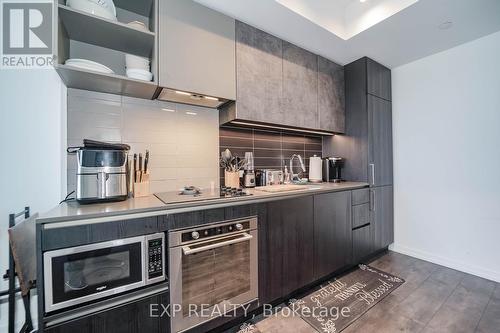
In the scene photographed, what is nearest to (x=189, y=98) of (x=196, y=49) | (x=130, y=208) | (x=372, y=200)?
(x=196, y=49)

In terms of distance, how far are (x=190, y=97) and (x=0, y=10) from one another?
1262 millimetres

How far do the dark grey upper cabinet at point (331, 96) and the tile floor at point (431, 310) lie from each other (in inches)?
68.0

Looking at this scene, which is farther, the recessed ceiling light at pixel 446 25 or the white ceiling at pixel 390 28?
the recessed ceiling light at pixel 446 25

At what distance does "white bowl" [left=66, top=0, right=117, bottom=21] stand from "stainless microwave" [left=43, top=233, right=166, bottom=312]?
136 centimetres

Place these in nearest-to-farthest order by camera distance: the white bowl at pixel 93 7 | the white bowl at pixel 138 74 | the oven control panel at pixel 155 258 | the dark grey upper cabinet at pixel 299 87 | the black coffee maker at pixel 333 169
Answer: the oven control panel at pixel 155 258
the white bowl at pixel 93 7
the white bowl at pixel 138 74
the dark grey upper cabinet at pixel 299 87
the black coffee maker at pixel 333 169

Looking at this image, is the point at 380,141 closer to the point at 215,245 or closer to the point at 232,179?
the point at 232,179

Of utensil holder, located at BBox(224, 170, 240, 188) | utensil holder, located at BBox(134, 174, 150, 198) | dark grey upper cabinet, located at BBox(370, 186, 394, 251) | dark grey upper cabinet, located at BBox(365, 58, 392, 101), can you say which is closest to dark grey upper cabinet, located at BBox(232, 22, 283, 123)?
utensil holder, located at BBox(224, 170, 240, 188)

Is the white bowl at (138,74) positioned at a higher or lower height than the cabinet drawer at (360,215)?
higher

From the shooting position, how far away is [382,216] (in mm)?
2541

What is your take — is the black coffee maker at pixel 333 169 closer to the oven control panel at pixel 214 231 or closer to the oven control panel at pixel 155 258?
the oven control panel at pixel 214 231

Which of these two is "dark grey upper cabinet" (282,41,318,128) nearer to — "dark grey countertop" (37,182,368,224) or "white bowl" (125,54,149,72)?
"dark grey countertop" (37,182,368,224)

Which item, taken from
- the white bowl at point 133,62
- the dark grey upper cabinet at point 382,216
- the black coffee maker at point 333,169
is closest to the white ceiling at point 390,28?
the white bowl at point 133,62

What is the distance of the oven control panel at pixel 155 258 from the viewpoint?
1.12 meters

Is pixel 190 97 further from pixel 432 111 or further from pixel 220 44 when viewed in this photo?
pixel 432 111
